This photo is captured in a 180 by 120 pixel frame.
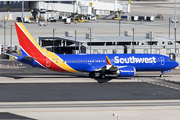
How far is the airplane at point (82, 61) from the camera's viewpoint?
61188 mm

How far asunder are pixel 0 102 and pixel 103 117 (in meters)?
14.0

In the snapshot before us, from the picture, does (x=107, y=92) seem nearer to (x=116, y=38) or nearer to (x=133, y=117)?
(x=133, y=117)

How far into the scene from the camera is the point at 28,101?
43.3 meters

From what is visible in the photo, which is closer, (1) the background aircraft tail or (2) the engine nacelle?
(2) the engine nacelle

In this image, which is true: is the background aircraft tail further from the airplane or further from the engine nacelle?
the engine nacelle

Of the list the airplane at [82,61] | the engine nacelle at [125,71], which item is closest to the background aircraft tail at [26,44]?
the airplane at [82,61]

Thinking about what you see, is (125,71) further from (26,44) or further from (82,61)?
(26,44)

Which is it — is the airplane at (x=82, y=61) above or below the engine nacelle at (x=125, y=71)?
above

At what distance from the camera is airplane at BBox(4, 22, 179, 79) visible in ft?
201

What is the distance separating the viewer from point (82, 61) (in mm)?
62812

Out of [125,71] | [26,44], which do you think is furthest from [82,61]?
[26,44]

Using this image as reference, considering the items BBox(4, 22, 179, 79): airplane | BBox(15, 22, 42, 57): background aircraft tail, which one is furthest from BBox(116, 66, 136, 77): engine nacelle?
BBox(15, 22, 42, 57): background aircraft tail

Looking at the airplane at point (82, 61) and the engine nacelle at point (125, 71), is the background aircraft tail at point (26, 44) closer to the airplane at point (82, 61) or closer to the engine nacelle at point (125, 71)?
the airplane at point (82, 61)

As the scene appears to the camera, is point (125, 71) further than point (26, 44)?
No
